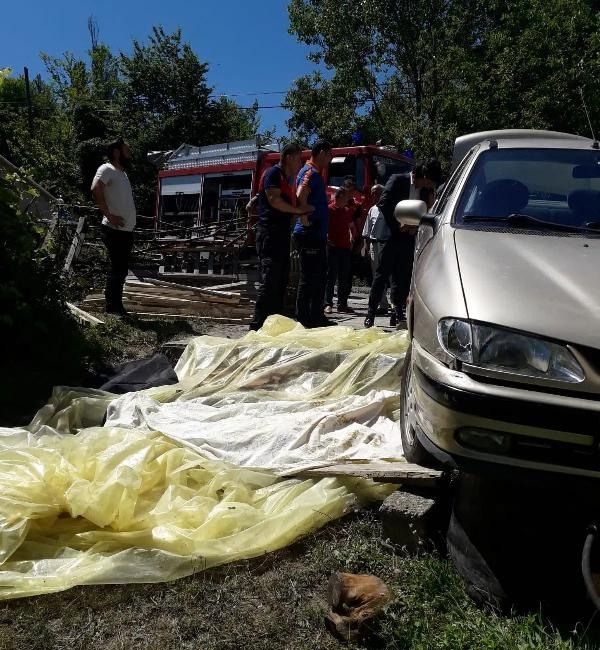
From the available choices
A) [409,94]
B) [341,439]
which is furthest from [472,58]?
[341,439]

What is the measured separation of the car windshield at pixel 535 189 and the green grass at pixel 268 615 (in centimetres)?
162

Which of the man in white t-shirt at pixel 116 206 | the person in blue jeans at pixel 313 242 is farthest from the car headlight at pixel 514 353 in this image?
the man in white t-shirt at pixel 116 206

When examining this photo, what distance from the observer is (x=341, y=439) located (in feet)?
10.9

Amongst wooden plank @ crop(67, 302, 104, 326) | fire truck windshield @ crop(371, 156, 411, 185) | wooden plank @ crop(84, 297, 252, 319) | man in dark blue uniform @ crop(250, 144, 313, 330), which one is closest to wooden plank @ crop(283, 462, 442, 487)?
man in dark blue uniform @ crop(250, 144, 313, 330)

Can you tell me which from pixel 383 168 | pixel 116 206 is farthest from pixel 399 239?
pixel 383 168

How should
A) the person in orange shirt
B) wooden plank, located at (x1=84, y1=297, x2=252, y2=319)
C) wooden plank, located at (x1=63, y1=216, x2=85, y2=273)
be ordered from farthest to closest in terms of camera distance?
wooden plank, located at (x1=63, y1=216, x2=85, y2=273) → the person in orange shirt → wooden plank, located at (x1=84, y1=297, x2=252, y2=319)

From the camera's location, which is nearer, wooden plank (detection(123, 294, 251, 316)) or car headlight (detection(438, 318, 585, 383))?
car headlight (detection(438, 318, 585, 383))

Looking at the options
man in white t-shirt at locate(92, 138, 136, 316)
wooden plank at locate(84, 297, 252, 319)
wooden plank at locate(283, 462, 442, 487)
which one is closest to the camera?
wooden plank at locate(283, 462, 442, 487)

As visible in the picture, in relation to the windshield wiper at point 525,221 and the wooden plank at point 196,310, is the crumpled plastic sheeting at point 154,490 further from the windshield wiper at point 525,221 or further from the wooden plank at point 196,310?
the wooden plank at point 196,310

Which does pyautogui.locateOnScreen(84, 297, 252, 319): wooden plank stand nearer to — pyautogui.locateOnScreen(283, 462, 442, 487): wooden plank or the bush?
the bush

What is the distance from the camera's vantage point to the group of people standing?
5930 mm

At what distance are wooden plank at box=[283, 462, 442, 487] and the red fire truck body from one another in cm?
934

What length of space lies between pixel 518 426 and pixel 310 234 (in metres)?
4.55

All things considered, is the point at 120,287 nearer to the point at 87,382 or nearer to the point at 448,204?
the point at 87,382
